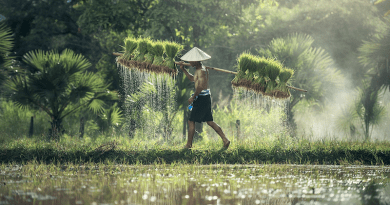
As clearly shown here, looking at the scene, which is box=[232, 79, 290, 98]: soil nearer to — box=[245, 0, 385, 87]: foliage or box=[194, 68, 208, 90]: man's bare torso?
box=[194, 68, 208, 90]: man's bare torso

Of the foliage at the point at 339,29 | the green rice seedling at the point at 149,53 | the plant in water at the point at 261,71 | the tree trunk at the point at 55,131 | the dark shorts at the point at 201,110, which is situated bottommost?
the tree trunk at the point at 55,131

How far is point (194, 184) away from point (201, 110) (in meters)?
3.60

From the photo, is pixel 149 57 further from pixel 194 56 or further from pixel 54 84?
pixel 54 84

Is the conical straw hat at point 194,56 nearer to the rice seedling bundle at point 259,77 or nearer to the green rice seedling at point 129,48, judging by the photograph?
the rice seedling bundle at point 259,77

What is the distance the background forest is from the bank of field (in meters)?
2.02

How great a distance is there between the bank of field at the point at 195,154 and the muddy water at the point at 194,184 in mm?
651

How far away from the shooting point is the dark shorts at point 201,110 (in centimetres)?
1019

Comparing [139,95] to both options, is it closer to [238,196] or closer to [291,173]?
[291,173]

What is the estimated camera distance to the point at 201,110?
1020 cm

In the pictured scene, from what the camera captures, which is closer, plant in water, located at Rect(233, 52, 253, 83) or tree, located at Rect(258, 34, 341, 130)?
plant in water, located at Rect(233, 52, 253, 83)

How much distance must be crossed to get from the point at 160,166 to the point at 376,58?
14047 mm

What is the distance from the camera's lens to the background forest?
13.0m

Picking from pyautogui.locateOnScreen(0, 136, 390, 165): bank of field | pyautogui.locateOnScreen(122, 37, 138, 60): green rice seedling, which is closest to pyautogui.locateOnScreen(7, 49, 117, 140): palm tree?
pyautogui.locateOnScreen(0, 136, 390, 165): bank of field

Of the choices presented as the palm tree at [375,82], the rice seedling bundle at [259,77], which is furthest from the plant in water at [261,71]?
the palm tree at [375,82]
